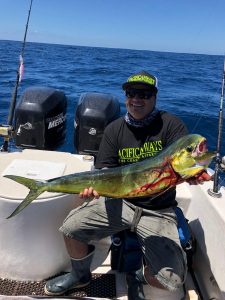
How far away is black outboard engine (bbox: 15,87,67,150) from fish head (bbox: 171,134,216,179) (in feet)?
7.66

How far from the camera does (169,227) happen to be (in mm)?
2516

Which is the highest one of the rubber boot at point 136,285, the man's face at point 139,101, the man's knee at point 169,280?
the man's face at point 139,101

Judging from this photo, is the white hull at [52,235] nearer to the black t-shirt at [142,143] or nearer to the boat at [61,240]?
the boat at [61,240]

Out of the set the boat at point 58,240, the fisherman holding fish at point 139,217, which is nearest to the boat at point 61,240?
the boat at point 58,240

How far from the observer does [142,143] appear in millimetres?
2674

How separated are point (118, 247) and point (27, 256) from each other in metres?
0.70

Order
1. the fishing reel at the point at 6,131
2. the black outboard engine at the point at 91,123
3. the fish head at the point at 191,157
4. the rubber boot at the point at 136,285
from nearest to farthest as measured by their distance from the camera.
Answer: the fish head at the point at 191,157 < the rubber boot at the point at 136,285 < the fishing reel at the point at 6,131 < the black outboard engine at the point at 91,123

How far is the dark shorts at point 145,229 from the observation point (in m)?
2.38

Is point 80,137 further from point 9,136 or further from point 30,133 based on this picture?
point 9,136

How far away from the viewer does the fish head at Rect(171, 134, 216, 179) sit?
185cm

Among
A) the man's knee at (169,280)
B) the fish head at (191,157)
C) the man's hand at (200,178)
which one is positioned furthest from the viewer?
the man's knee at (169,280)

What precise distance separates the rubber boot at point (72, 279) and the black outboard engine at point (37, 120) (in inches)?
67.4

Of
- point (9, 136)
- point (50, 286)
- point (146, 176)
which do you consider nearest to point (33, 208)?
point (50, 286)

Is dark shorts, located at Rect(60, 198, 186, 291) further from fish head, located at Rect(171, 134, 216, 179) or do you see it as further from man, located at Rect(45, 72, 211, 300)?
fish head, located at Rect(171, 134, 216, 179)
